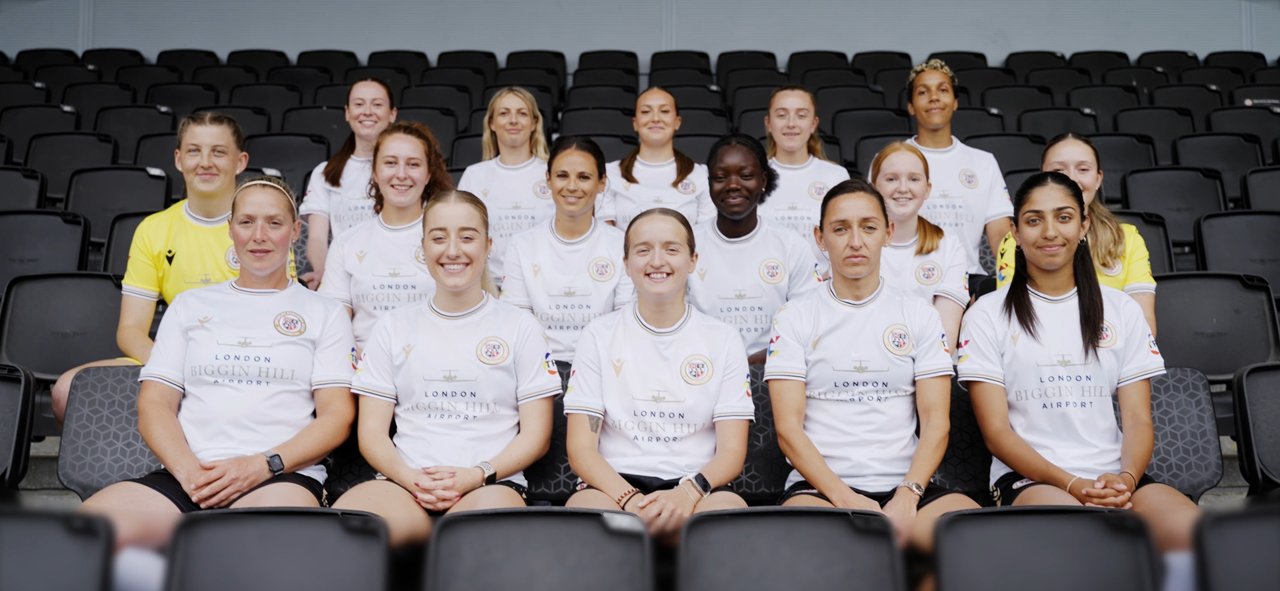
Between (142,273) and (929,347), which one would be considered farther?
(142,273)

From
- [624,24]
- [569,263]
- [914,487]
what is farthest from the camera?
[624,24]

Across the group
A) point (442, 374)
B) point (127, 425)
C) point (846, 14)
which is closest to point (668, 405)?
point (442, 374)

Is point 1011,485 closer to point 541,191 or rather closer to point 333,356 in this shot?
point 333,356

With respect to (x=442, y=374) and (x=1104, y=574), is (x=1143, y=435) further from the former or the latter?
(x=442, y=374)

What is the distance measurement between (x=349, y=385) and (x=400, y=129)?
1034 mm

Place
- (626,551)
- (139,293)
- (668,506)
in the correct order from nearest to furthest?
(626,551) → (668,506) → (139,293)

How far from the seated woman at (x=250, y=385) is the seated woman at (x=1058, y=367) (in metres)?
1.57

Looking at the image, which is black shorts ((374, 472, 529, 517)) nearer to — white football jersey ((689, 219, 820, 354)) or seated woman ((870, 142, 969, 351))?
white football jersey ((689, 219, 820, 354))

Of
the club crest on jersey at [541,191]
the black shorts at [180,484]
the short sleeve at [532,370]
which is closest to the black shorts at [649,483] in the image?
the short sleeve at [532,370]

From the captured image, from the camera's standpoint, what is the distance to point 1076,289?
2.47 m

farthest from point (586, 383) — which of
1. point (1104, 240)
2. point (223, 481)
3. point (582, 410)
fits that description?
point (1104, 240)

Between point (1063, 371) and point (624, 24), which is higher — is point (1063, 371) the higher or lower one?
the lower one

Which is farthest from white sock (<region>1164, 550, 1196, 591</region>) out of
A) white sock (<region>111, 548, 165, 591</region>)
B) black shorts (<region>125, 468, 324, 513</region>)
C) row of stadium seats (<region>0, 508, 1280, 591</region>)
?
black shorts (<region>125, 468, 324, 513</region>)

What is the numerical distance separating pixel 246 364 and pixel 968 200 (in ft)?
8.34
